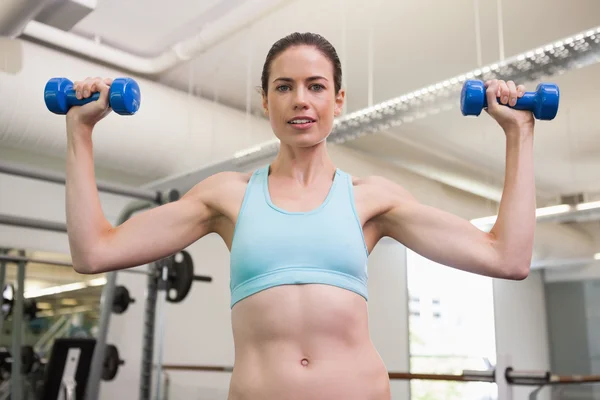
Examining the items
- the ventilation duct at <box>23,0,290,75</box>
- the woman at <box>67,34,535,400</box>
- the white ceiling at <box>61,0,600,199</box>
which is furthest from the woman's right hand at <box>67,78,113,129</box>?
the white ceiling at <box>61,0,600,199</box>

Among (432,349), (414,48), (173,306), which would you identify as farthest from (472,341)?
(414,48)

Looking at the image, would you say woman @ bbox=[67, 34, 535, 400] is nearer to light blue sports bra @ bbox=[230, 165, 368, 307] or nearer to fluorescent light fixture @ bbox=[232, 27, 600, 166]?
light blue sports bra @ bbox=[230, 165, 368, 307]

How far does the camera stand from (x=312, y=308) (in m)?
0.89

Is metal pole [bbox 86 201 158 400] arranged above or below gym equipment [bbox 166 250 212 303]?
below

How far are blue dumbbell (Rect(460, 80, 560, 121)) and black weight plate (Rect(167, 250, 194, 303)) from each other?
236 cm

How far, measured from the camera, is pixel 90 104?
928mm

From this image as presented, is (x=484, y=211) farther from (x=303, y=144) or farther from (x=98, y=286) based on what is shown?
(x=303, y=144)

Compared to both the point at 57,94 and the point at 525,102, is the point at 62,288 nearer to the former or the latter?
the point at 57,94

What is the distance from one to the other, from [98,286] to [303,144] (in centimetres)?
412

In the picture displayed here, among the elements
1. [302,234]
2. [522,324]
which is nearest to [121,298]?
[302,234]

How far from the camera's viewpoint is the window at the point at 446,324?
6777mm

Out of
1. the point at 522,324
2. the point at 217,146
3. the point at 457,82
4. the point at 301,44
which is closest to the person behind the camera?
the point at 301,44

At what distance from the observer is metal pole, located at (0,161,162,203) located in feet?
7.89

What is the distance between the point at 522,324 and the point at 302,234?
7.38 meters
